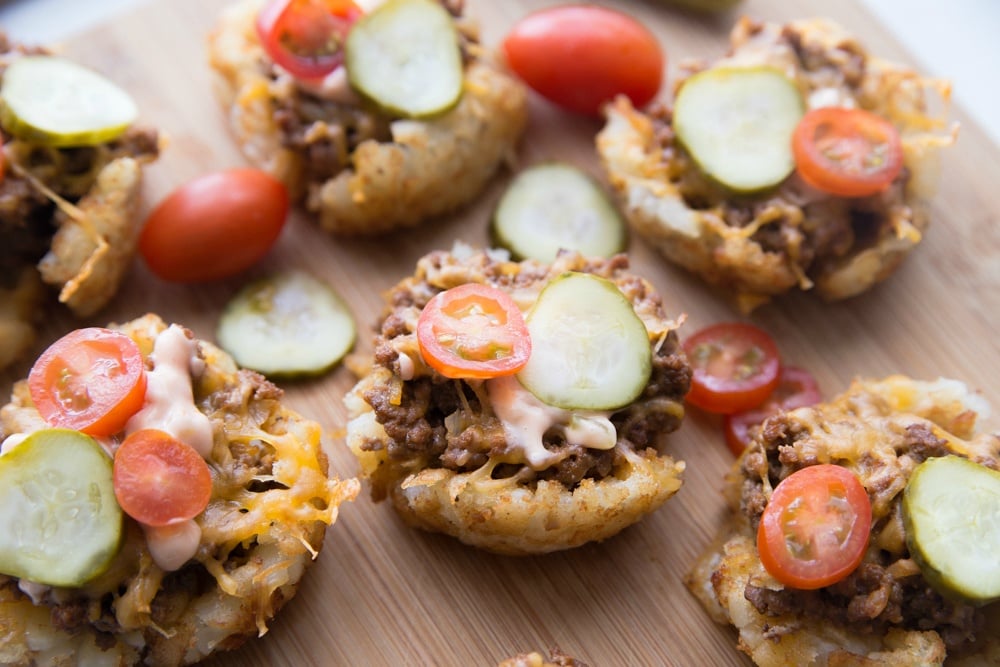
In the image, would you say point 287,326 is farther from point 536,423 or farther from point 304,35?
point 536,423

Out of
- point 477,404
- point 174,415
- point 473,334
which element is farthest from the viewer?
point 477,404

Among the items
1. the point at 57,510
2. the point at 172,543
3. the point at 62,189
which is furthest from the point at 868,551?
the point at 62,189

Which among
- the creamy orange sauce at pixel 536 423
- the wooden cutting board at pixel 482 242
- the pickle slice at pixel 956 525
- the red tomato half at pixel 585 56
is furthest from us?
the red tomato half at pixel 585 56

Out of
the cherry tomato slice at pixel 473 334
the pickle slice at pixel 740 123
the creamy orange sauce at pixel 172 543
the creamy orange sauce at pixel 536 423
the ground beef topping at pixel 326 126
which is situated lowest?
the creamy orange sauce at pixel 172 543

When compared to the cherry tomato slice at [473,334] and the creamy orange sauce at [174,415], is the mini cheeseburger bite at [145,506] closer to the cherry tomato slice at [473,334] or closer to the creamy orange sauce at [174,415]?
the creamy orange sauce at [174,415]

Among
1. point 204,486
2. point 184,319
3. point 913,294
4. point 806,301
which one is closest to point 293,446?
point 204,486

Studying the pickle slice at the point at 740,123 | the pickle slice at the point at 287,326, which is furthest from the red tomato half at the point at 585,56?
the pickle slice at the point at 287,326

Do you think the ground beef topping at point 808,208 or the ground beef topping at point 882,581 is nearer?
the ground beef topping at point 882,581
